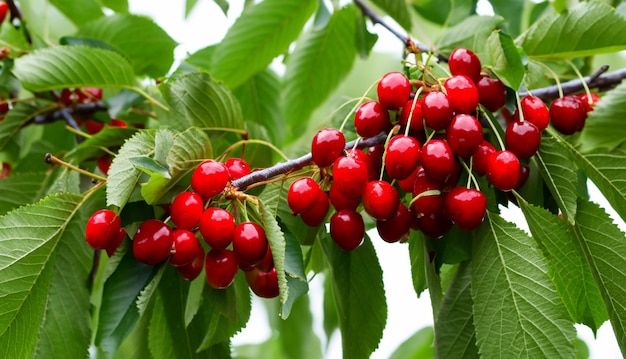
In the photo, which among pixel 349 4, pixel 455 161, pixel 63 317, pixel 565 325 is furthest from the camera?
pixel 349 4

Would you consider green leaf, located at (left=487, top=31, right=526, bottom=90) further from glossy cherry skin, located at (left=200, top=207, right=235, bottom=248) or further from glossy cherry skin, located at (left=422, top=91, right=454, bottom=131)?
glossy cherry skin, located at (left=200, top=207, right=235, bottom=248)

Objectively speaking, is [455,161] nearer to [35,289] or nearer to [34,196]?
[35,289]

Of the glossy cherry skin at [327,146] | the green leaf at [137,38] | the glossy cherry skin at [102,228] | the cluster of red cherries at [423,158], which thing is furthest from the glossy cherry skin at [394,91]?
the green leaf at [137,38]

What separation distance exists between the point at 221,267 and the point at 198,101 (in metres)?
0.47

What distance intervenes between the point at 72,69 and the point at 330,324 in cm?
128

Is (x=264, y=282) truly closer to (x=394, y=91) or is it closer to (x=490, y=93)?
(x=394, y=91)

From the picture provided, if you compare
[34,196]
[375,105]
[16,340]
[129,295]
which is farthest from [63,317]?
[375,105]

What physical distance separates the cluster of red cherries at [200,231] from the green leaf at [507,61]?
1.83 ft

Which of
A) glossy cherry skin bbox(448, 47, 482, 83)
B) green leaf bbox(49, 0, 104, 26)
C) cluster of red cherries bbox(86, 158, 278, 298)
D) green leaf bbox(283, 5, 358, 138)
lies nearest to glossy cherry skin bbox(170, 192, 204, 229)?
cluster of red cherries bbox(86, 158, 278, 298)

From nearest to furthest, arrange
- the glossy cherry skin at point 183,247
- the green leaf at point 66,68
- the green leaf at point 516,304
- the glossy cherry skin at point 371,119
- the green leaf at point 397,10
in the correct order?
the green leaf at point 516,304
the glossy cherry skin at point 183,247
the glossy cherry skin at point 371,119
the green leaf at point 66,68
the green leaf at point 397,10

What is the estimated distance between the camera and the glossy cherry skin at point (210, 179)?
1.36 m

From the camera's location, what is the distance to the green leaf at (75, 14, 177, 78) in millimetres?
2422

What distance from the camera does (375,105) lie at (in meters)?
1.47

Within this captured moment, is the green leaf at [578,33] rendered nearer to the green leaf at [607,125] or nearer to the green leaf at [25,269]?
the green leaf at [607,125]
